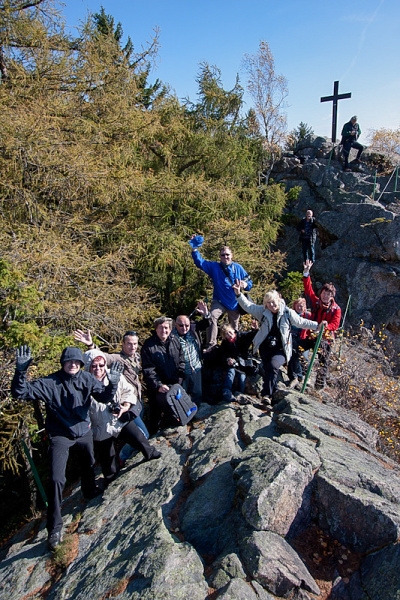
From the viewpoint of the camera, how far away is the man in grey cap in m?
17.1

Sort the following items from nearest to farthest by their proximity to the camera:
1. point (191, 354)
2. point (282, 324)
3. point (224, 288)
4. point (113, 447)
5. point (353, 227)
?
point (113, 447), point (282, 324), point (191, 354), point (224, 288), point (353, 227)

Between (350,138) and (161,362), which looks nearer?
(161,362)

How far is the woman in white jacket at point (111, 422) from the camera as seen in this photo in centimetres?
493

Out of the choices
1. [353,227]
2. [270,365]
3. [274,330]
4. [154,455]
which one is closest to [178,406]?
[154,455]

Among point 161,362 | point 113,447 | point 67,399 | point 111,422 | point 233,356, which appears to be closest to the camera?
point 67,399

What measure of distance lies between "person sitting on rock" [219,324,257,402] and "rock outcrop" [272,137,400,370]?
939cm

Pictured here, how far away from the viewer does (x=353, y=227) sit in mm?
16141

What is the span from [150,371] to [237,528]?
254 centimetres

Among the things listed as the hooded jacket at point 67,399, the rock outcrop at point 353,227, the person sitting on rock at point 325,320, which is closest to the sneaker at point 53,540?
the hooded jacket at point 67,399

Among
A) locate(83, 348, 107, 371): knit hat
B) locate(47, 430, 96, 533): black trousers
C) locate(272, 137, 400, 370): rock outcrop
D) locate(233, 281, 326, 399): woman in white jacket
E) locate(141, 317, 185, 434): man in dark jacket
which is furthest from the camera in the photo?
locate(272, 137, 400, 370): rock outcrop

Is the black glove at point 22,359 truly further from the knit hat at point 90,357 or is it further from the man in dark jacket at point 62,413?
the knit hat at point 90,357

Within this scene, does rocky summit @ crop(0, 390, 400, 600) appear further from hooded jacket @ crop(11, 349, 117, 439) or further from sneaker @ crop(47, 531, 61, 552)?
hooded jacket @ crop(11, 349, 117, 439)

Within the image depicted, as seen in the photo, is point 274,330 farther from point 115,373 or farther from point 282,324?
point 115,373

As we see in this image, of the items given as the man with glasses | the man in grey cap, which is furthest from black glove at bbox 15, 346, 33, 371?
the man in grey cap
